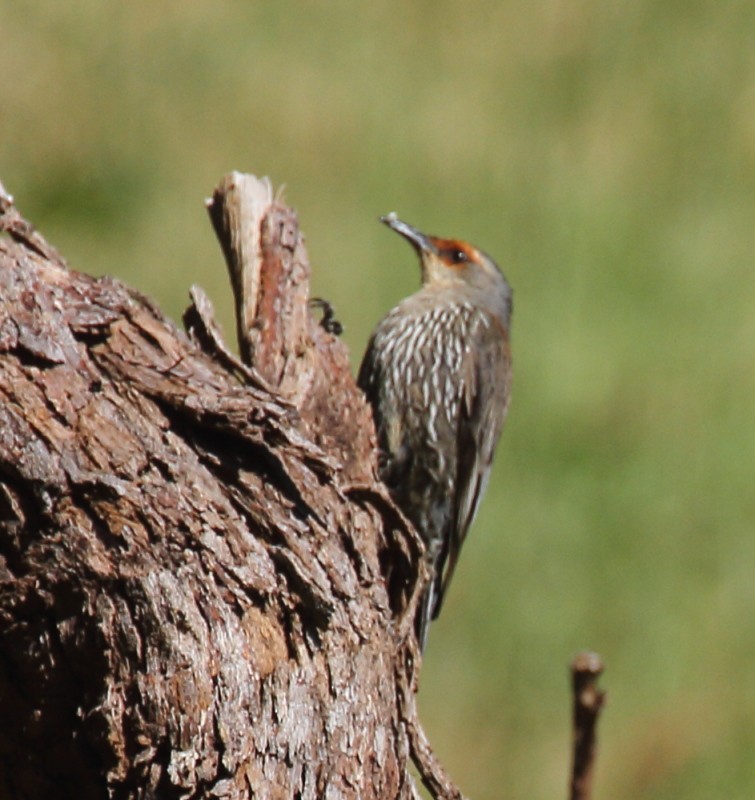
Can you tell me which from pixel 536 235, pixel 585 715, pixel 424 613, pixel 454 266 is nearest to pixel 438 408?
pixel 454 266

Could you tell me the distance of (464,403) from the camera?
207 inches

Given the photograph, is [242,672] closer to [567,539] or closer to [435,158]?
[567,539]

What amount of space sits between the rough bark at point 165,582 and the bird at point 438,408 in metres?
1.99

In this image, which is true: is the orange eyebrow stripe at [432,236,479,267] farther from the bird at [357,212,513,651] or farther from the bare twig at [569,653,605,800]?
the bare twig at [569,653,605,800]

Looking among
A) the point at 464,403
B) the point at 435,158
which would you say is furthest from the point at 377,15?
the point at 464,403

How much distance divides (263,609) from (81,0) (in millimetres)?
5758

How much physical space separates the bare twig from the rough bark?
400 millimetres

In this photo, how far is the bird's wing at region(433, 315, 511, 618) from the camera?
5.13 meters

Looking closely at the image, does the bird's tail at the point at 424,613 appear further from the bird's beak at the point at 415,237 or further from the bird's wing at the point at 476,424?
the bird's beak at the point at 415,237


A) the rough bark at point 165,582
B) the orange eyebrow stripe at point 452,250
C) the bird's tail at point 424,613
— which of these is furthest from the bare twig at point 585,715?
the orange eyebrow stripe at point 452,250

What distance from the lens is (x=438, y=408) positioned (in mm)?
5215

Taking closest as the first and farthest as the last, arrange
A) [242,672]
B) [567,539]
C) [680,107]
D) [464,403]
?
1. [242,672]
2. [464,403]
3. [567,539]
4. [680,107]

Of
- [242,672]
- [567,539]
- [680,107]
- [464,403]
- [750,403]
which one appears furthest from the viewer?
[680,107]

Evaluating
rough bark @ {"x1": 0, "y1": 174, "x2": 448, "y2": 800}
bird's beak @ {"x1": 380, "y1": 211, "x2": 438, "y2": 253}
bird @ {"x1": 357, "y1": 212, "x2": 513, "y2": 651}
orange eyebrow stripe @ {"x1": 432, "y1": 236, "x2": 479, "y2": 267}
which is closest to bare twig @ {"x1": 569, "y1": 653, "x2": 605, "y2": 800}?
rough bark @ {"x1": 0, "y1": 174, "x2": 448, "y2": 800}
